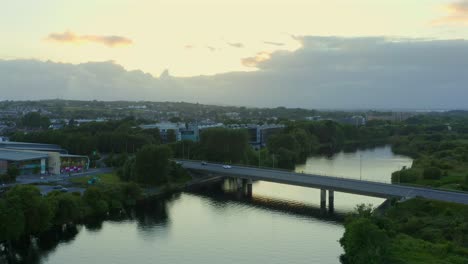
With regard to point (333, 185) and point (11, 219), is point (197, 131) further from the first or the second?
point (11, 219)

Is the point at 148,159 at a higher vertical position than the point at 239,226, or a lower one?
higher

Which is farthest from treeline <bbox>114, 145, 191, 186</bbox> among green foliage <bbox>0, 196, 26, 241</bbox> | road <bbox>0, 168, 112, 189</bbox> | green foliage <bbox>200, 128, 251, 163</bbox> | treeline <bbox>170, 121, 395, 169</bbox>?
green foliage <bbox>0, 196, 26, 241</bbox>

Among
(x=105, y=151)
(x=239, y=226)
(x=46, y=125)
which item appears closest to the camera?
(x=239, y=226)

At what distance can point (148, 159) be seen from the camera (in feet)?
97.6

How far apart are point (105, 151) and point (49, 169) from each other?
11153mm

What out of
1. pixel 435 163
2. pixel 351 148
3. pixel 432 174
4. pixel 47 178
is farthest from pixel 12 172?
pixel 351 148

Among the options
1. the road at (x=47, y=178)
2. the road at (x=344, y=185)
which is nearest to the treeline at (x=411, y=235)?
the road at (x=344, y=185)

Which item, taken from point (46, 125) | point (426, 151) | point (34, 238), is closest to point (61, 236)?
point (34, 238)

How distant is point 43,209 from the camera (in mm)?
18984

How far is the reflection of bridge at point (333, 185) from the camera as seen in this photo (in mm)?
22505

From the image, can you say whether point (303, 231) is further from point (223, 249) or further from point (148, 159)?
point (148, 159)

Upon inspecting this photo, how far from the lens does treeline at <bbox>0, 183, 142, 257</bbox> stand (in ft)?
57.7

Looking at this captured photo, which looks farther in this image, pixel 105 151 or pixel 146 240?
pixel 105 151

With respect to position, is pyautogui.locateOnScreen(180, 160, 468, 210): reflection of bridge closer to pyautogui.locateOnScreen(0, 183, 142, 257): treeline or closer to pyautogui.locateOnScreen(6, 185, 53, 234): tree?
pyautogui.locateOnScreen(0, 183, 142, 257): treeline
